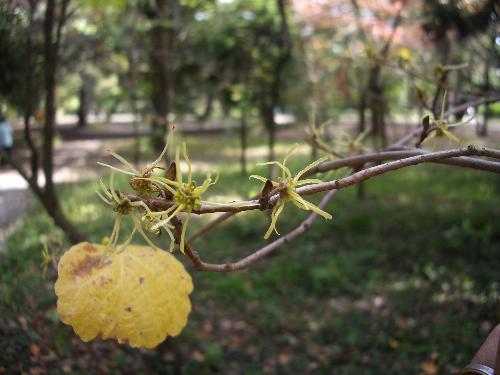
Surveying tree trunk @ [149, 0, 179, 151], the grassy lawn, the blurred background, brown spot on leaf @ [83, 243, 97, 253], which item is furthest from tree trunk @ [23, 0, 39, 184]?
tree trunk @ [149, 0, 179, 151]

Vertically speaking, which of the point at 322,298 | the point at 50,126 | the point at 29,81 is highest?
the point at 29,81

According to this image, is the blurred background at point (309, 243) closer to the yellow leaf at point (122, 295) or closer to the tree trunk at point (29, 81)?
the tree trunk at point (29, 81)

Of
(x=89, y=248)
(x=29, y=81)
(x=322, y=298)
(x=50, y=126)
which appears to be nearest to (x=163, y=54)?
(x=50, y=126)

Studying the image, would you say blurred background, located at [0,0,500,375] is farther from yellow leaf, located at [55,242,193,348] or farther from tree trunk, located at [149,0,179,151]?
yellow leaf, located at [55,242,193,348]

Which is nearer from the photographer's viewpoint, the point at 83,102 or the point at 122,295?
the point at 122,295

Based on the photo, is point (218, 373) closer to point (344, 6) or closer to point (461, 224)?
point (461, 224)

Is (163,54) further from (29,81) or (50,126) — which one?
(29,81)
